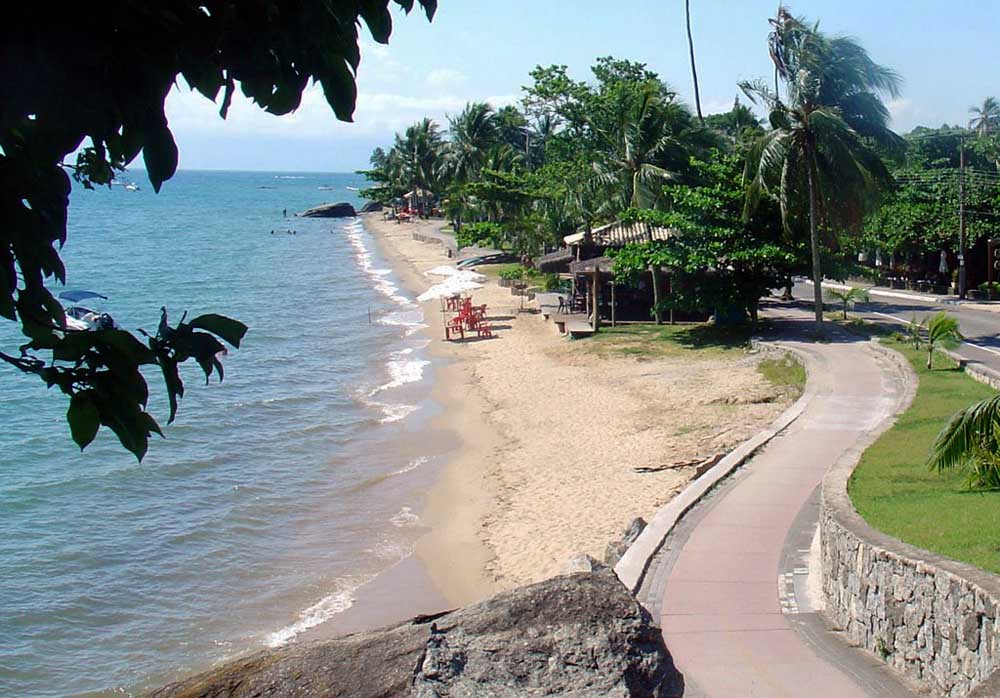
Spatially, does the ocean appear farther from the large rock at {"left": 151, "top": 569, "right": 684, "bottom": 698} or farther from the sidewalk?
the sidewalk

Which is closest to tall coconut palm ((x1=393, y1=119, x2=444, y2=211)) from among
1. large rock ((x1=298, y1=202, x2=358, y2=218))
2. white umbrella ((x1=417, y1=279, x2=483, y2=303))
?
large rock ((x1=298, y1=202, x2=358, y2=218))

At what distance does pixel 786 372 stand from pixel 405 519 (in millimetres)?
9599

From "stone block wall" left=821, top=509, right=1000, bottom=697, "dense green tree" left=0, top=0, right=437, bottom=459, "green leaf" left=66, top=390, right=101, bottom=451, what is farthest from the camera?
"stone block wall" left=821, top=509, right=1000, bottom=697

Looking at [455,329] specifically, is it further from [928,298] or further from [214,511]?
[214,511]

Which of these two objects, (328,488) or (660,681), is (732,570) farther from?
(328,488)

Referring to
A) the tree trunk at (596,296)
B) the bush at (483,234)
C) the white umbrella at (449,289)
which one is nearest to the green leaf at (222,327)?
the tree trunk at (596,296)

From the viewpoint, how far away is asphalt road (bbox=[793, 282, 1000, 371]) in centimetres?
2292

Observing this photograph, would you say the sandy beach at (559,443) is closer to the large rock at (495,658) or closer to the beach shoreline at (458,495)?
the beach shoreline at (458,495)

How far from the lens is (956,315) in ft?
102

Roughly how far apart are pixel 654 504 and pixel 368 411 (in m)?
11.2

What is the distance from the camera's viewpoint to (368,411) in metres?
25.5

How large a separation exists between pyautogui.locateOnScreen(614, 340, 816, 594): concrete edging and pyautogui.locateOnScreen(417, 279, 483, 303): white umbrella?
1109 inches

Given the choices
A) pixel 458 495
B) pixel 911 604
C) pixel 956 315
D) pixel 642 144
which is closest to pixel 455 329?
pixel 642 144

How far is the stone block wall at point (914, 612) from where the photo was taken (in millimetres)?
6691
